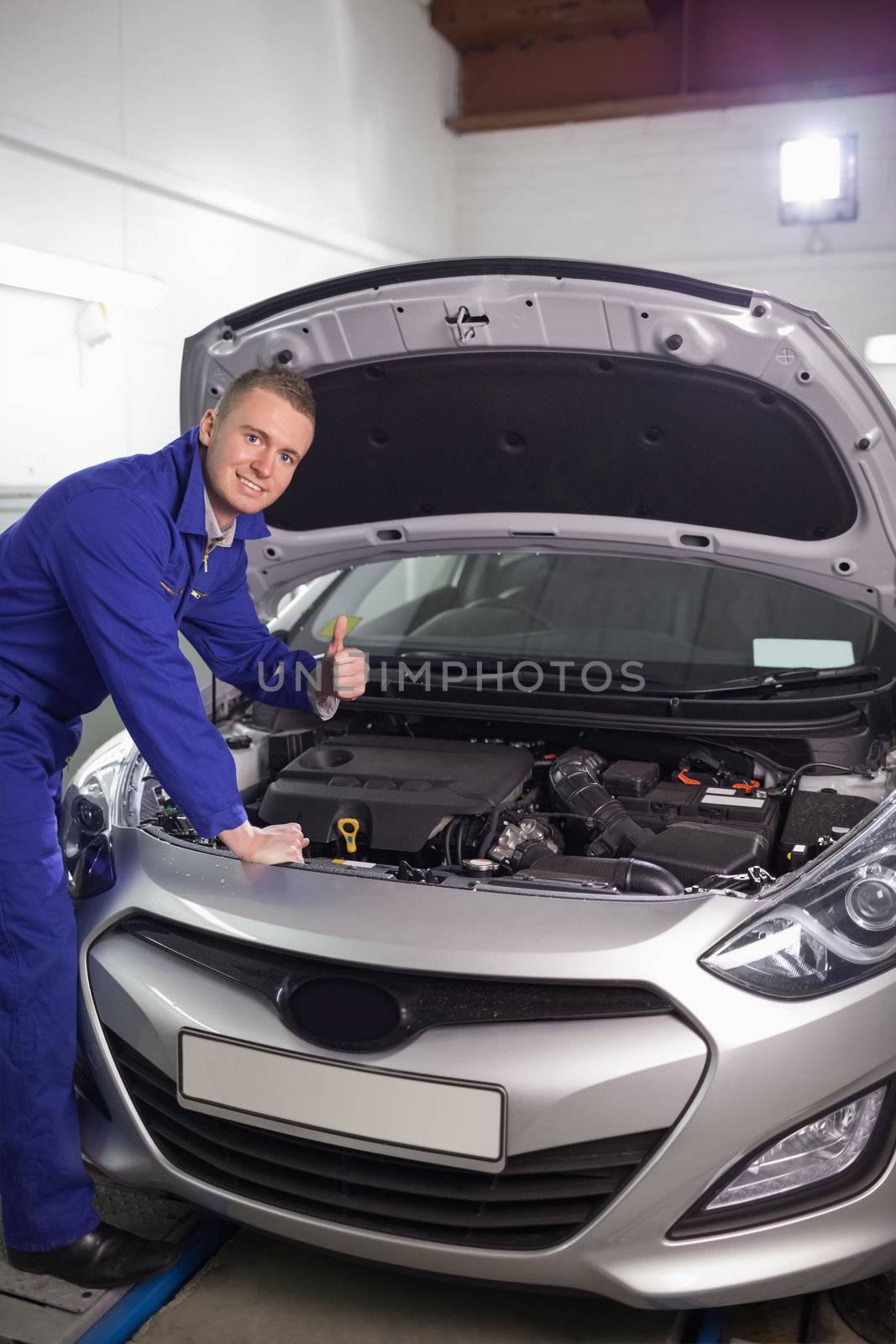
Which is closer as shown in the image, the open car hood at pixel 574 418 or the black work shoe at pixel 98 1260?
the black work shoe at pixel 98 1260

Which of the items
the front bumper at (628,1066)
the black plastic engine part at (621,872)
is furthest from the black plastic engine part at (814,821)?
the front bumper at (628,1066)

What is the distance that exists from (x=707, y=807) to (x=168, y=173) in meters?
3.66

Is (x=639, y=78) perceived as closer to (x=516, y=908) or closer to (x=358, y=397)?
(x=358, y=397)

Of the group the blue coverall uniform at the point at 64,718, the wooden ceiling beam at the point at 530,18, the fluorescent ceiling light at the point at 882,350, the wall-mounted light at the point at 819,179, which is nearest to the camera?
the blue coverall uniform at the point at 64,718

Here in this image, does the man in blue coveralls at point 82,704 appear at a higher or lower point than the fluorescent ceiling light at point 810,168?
lower

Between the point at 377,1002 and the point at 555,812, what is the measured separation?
0.67 meters

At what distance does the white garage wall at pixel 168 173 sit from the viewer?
3.91 metres

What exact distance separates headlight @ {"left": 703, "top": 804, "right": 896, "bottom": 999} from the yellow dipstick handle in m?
0.69

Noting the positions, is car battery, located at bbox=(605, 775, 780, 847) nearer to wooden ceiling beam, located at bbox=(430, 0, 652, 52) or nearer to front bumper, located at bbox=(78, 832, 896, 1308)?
front bumper, located at bbox=(78, 832, 896, 1308)

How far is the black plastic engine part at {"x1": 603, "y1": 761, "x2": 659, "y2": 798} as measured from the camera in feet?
6.95

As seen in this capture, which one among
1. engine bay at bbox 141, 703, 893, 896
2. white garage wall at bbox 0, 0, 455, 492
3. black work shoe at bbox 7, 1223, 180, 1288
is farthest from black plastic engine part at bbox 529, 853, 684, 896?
white garage wall at bbox 0, 0, 455, 492

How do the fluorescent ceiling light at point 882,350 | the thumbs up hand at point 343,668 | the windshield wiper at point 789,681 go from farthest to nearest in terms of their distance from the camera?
the fluorescent ceiling light at point 882,350, the windshield wiper at point 789,681, the thumbs up hand at point 343,668

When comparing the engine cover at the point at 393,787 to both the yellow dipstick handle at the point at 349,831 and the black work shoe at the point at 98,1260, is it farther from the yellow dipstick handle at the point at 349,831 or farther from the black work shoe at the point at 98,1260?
the black work shoe at the point at 98,1260

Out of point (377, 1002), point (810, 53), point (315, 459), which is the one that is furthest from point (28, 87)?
point (810, 53)
